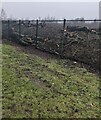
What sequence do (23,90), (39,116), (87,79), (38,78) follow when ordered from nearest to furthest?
(39,116), (23,90), (38,78), (87,79)

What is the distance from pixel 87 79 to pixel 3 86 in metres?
3.12

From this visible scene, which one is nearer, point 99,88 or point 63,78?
point 99,88

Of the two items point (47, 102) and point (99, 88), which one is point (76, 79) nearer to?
point (99, 88)

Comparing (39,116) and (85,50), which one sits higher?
(85,50)

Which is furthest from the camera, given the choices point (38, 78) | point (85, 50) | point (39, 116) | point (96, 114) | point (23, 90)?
point (85, 50)

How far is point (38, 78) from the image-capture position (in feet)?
31.4

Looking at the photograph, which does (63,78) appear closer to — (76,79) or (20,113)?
(76,79)

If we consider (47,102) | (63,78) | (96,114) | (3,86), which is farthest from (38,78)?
(96,114)

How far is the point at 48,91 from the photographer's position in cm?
826

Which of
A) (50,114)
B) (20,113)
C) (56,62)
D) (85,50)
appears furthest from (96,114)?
(85,50)

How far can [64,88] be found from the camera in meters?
8.67

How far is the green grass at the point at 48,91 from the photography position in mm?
6879

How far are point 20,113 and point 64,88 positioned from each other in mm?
2290

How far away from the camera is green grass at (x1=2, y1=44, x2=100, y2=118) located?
271 inches
